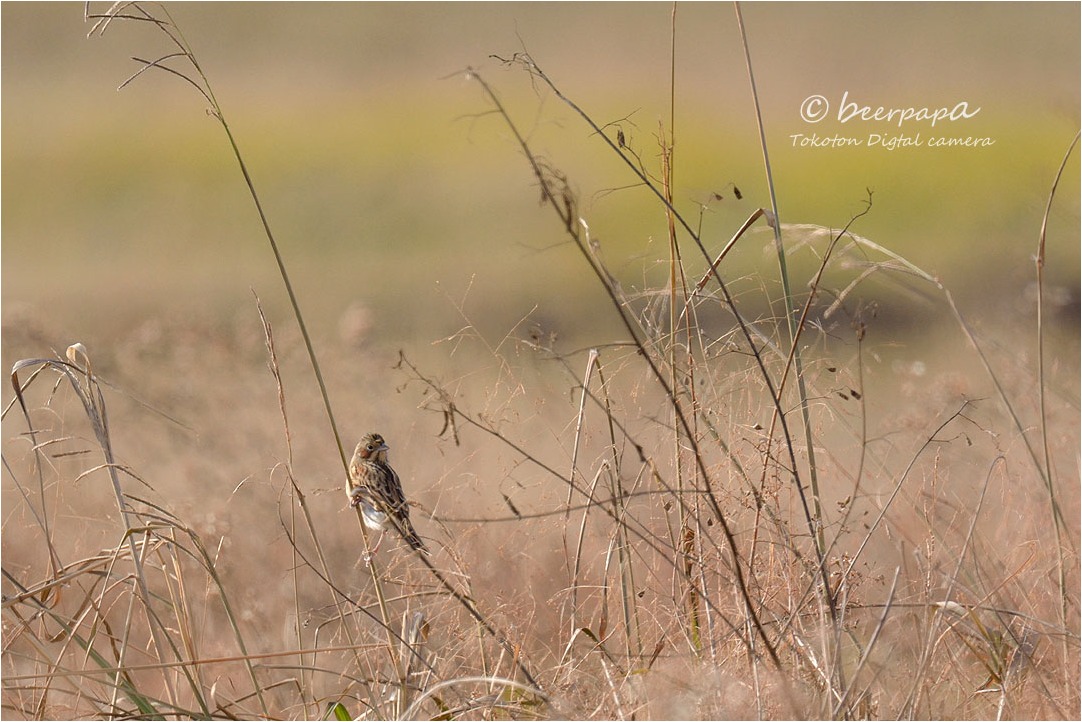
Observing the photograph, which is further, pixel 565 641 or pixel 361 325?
pixel 361 325

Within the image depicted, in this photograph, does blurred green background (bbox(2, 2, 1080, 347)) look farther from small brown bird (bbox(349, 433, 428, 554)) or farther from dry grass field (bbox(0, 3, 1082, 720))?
small brown bird (bbox(349, 433, 428, 554))

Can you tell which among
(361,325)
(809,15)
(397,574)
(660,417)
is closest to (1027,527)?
(660,417)

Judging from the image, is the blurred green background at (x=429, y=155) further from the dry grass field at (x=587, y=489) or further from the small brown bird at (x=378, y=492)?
the small brown bird at (x=378, y=492)

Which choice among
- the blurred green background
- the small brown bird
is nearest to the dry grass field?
the small brown bird

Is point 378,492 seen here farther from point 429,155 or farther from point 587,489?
point 429,155

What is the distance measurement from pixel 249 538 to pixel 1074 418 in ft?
8.99

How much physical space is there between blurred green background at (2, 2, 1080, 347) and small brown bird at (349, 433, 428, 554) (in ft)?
20.1

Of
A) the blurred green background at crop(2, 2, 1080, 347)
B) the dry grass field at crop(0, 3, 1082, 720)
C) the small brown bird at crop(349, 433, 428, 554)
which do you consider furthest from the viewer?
the blurred green background at crop(2, 2, 1080, 347)

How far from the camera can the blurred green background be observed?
13430 millimetres

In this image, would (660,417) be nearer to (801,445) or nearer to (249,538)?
(801,445)

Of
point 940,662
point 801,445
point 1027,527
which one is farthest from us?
point 1027,527

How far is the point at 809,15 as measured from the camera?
16.3m

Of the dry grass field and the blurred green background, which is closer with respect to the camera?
the dry grass field

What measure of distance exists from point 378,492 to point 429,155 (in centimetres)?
1694
